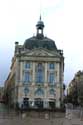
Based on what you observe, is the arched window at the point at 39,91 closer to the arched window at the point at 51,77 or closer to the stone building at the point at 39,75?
the stone building at the point at 39,75

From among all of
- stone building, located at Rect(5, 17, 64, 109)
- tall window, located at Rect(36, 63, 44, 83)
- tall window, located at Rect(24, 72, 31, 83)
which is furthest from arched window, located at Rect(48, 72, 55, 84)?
tall window, located at Rect(24, 72, 31, 83)

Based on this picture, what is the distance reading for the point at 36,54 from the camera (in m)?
118

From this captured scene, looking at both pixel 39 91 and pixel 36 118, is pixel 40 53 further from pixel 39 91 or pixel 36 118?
pixel 36 118

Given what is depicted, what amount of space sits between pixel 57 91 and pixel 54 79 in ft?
12.2

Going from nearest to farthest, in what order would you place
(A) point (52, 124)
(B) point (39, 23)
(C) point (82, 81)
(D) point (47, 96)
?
(A) point (52, 124) < (D) point (47, 96) < (B) point (39, 23) < (C) point (82, 81)

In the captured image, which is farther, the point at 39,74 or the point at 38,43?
the point at 38,43

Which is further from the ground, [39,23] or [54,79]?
[39,23]

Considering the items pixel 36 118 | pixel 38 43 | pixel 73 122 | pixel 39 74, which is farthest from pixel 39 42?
pixel 73 122

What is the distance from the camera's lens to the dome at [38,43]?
120 meters

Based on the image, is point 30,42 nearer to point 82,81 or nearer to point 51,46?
→ point 51,46

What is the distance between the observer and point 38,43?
12038 cm

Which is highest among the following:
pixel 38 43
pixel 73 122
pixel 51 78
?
pixel 38 43

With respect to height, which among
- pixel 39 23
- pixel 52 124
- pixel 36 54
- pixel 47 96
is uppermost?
pixel 39 23

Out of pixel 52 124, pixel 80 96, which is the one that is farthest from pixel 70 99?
pixel 52 124
